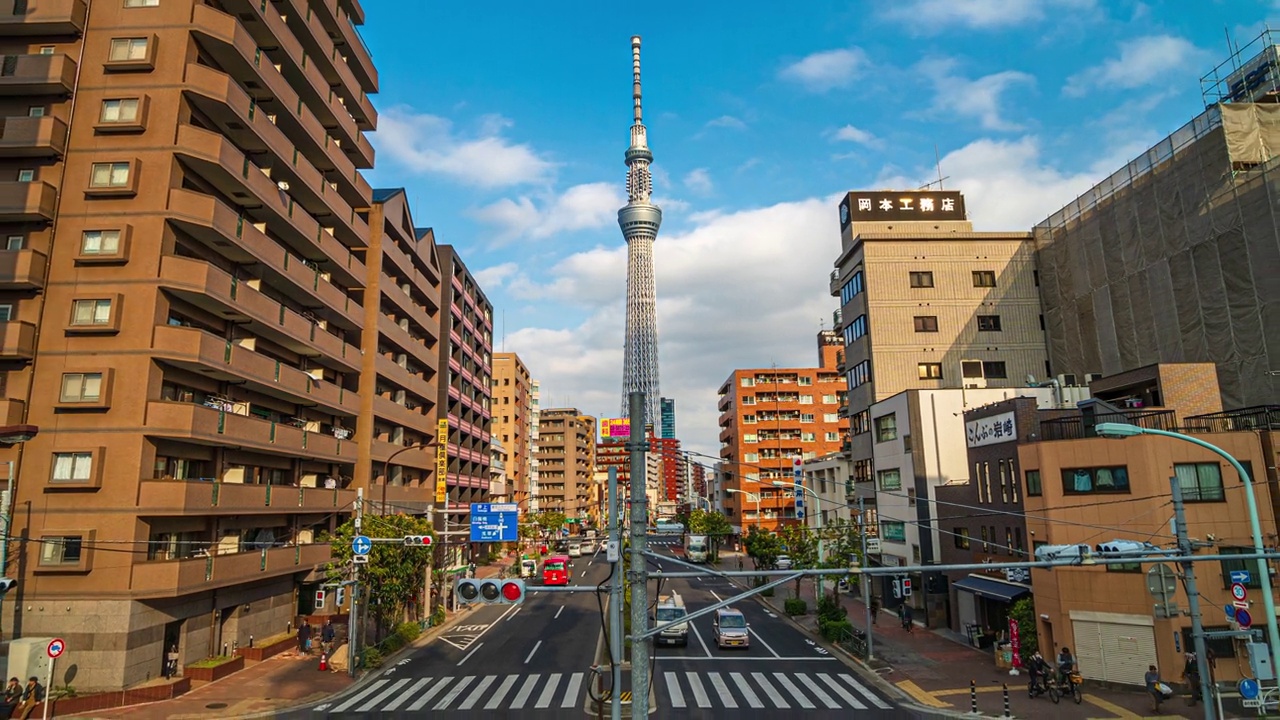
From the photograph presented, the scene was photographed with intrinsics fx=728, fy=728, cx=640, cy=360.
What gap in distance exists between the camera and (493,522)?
4184 centimetres

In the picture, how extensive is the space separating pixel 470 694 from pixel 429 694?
1.65 meters

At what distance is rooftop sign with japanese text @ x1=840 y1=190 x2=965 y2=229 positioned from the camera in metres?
60.3

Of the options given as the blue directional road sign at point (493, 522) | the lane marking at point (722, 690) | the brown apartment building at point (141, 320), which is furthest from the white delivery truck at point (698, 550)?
the brown apartment building at point (141, 320)

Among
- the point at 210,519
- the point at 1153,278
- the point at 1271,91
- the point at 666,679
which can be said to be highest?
the point at 1271,91

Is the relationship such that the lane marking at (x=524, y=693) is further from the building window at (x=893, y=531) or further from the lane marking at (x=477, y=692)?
the building window at (x=893, y=531)

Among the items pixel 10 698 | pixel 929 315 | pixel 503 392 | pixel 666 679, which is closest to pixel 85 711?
pixel 10 698

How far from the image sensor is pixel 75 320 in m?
29.1

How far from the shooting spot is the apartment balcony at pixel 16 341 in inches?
1107

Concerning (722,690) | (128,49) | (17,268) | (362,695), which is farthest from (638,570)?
(128,49)

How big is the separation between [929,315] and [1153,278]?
50.6ft

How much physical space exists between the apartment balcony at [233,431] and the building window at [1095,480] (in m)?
35.8

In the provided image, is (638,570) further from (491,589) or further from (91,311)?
(91,311)

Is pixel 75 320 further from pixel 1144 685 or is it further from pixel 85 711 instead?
pixel 1144 685

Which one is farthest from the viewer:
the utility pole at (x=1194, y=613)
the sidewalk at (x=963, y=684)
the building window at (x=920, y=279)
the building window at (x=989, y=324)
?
the building window at (x=989, y=324)
